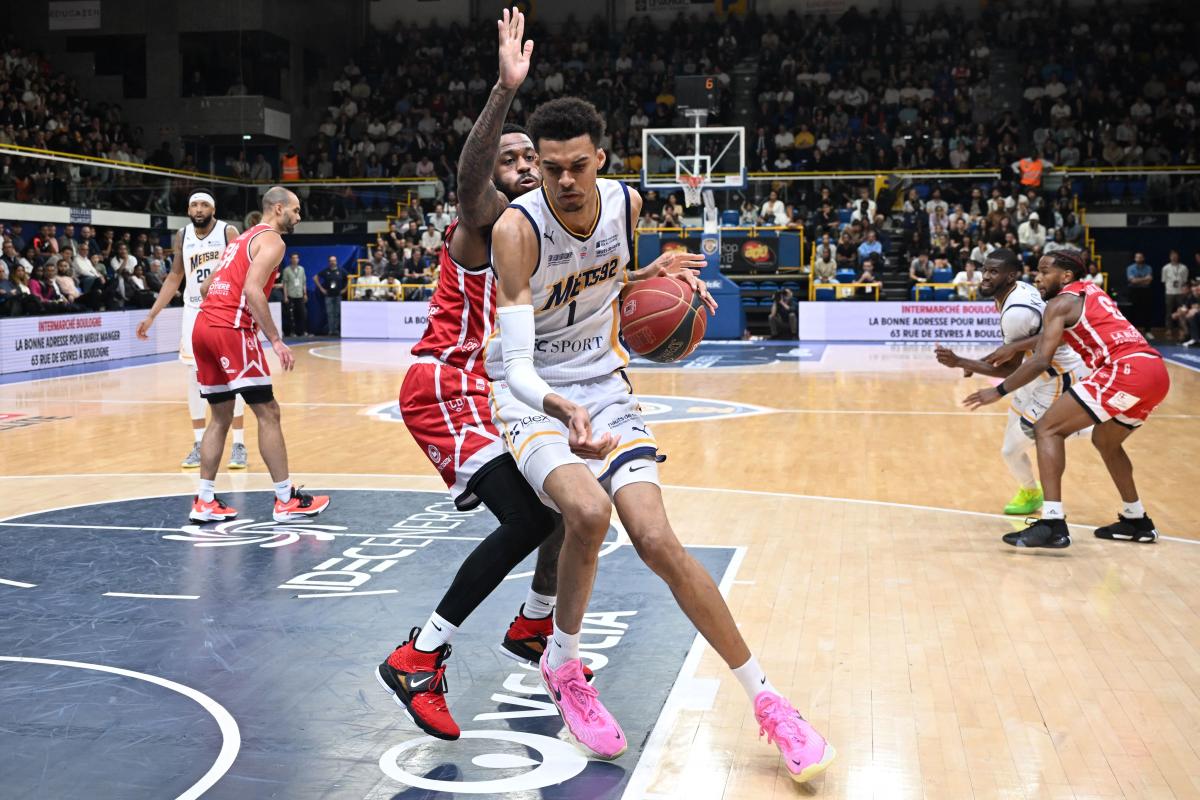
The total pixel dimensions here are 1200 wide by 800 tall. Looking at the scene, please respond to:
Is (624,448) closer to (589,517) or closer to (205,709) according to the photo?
(589,517)

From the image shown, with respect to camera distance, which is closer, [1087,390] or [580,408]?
[580,408]

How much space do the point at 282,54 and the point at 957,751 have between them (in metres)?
29.1

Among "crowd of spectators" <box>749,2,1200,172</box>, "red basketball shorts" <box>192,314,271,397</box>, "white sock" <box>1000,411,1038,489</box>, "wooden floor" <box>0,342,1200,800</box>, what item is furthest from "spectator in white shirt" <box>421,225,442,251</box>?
"white sock" <box>1000,411,1038,489</box>

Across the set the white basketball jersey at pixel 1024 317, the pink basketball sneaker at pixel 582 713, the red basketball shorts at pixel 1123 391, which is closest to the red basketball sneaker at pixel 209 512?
the pink basketball sneaker at pixel 582 713

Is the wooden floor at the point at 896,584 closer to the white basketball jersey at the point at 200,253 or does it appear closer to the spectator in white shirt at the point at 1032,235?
the white basketball jersey at the point at 200,253

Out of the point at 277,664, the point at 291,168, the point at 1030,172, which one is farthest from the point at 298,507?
the point at 291,168

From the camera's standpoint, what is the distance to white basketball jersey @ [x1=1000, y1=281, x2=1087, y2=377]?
6.28 m

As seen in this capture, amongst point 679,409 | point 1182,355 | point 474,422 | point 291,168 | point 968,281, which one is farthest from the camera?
point 291,168

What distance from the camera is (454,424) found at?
12.7 ft

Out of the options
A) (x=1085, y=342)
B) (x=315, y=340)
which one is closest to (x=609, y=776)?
(x=1085, y=342)

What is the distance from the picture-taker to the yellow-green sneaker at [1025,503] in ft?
22.0

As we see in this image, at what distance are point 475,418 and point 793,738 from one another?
56.8 inches

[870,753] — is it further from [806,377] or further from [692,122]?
[692,122]

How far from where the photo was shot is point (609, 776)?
10.5 ft
